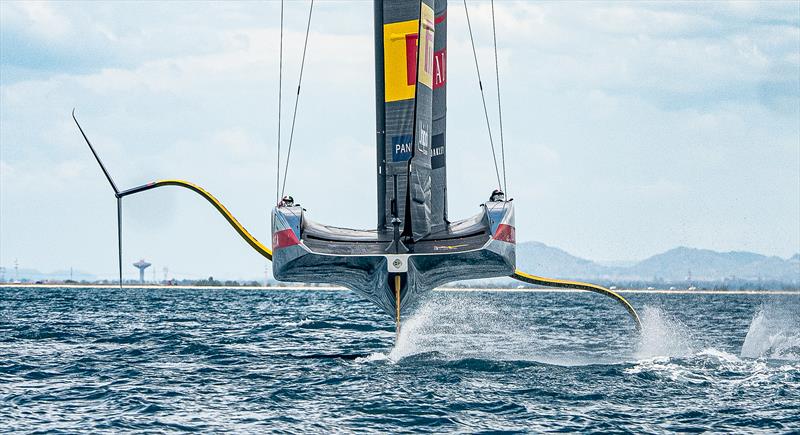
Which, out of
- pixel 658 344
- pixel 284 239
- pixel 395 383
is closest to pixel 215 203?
pixel 284 239

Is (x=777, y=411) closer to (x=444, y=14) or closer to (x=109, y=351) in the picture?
(x=444, y=14)

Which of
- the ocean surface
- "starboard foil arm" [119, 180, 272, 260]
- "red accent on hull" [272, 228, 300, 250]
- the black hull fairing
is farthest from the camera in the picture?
"starboard foil arm" [119, 180, 272, 260]

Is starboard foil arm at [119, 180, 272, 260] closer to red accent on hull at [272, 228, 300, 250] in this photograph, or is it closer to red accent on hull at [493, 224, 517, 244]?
red accent on hull at [272, 228, 300, 250]

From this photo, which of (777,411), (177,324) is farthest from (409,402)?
(177,324)

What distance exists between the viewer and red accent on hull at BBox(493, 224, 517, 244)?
15.1 m

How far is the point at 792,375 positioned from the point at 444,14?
334 inches

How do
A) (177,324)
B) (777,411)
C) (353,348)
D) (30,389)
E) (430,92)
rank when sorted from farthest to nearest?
1. (177,324)
2. (353,348)
3. (430,92)
4. (30,389)
5. (777,411)

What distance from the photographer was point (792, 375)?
15578mm

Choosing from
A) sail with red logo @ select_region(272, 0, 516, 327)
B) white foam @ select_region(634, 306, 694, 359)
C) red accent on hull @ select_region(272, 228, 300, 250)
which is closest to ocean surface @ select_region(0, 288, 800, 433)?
white foam @ select_region(634, 306, 694, 359)

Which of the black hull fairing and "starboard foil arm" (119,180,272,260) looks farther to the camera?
"starboard foil arm" (119,180,272,260)

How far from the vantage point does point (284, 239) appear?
15289 millimetres

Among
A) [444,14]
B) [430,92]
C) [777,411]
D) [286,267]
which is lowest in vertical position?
[777,411]

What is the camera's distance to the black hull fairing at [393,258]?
15.0 meters

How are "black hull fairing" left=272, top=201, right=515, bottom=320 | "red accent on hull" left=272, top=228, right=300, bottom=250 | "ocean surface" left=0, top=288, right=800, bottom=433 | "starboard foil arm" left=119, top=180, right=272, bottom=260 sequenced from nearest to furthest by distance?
1. "ocean surface" left=0, top=288, right=800, bottom=433
2. "black hull fairing" left=272, top=201, right=515, bottom=320
3. "red accent on hull" left=272, top=228, right=300, bottom=250
4. "starboard foil arm" left=119, top=180, right=272, bottom=260
